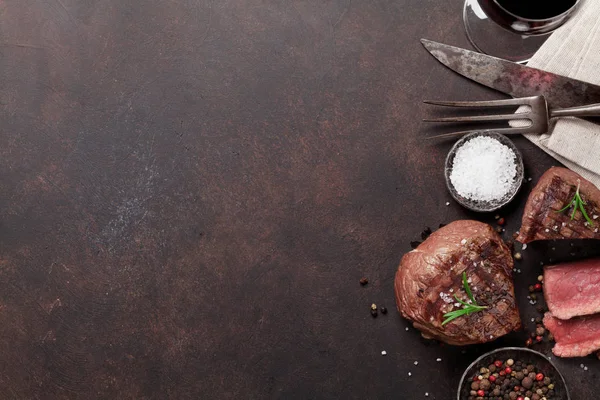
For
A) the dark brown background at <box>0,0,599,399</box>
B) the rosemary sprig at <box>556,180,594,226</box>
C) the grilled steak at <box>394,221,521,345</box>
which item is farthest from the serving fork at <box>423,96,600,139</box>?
the grilled steak at <box>394,221,521,345</box>

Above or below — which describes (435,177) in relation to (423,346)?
above

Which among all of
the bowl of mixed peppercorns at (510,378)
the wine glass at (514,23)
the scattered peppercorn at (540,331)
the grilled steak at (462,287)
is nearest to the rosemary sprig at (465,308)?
the grilled steak at (462,287)

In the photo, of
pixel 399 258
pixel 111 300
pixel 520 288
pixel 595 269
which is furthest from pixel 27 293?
pixel 595 269

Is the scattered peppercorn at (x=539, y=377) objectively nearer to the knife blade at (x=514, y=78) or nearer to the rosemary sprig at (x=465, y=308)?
the rosemary sprig at (x=465, y=308)

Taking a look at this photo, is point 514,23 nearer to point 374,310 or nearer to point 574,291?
point 574,291

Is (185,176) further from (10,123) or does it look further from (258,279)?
(10,123)

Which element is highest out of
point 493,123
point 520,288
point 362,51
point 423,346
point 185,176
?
point 362,51
